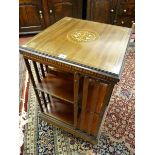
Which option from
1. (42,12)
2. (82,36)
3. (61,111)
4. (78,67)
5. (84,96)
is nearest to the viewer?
(78,67)

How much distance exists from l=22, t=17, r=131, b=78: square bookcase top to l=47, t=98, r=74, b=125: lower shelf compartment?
1.81 feet

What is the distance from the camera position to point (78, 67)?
0.79 meters

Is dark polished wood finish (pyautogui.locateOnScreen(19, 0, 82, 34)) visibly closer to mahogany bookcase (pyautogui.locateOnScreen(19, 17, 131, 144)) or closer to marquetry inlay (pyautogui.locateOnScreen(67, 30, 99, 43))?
mahogany bookcase (pyautogui.locateOnScreen(19, 17, 131, 144))

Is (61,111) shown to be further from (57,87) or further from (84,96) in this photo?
(84,96)

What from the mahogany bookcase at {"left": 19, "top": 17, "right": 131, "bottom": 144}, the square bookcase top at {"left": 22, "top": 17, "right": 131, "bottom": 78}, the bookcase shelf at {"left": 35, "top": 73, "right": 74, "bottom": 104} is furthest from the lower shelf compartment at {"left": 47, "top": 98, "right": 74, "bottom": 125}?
the square bookcase top at {"left": 22, "top": 17, "right": 131, "bottom": 78}

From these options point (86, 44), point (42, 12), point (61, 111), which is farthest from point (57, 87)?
point (42, 12)

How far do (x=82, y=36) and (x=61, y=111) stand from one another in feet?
2.00

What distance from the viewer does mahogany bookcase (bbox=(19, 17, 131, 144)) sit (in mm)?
801
